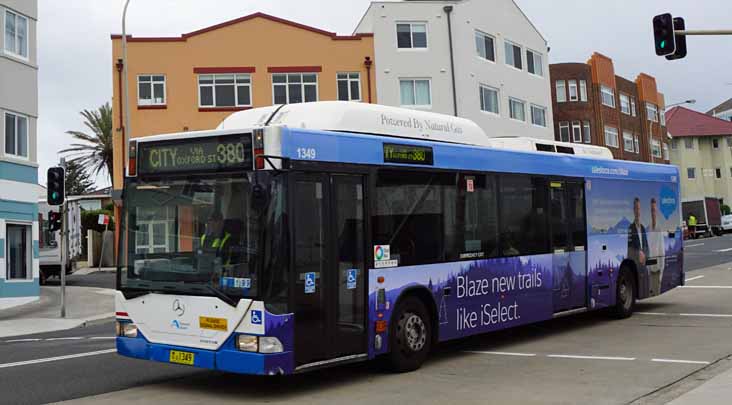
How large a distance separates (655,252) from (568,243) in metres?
3.52

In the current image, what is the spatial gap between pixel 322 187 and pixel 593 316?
28.3ft

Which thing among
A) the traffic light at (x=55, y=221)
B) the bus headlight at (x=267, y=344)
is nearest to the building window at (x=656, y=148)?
the traffic light at (x=55, y=221)

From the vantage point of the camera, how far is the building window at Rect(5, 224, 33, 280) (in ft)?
83.5

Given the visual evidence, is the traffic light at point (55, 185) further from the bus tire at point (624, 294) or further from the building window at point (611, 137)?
the building window at point (611, 137)

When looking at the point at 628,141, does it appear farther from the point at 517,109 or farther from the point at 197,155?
the point at 197,155

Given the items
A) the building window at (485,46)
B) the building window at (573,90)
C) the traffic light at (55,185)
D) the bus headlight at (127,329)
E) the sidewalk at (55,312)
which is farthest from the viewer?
the building window at (573,90)

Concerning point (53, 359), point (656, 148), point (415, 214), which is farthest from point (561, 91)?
point (53, 359)

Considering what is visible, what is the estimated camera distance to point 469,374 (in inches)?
386

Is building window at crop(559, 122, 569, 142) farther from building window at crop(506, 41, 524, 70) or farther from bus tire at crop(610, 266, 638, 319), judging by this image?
bus tire at crop(610, 266, 638, 319)

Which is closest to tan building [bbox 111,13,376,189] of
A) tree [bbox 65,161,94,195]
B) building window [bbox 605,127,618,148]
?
tree [bbox 65,161,94,195]

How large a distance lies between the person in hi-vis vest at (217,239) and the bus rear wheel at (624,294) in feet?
28.9

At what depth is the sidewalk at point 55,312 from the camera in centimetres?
1920

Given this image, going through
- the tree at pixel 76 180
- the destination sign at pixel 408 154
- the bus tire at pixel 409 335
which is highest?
the tree at pixel 76 180

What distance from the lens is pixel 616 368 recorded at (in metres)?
9.99
